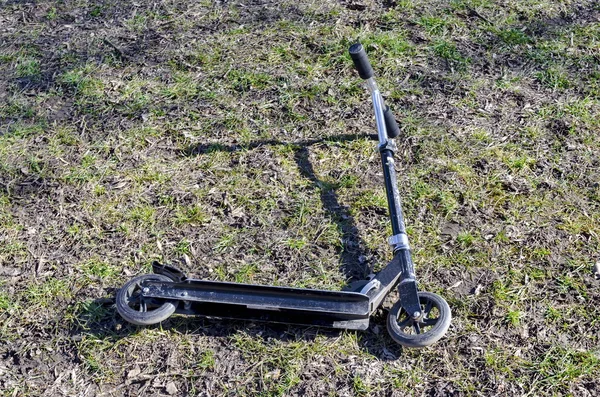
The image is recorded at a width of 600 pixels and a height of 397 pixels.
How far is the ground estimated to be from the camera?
365cm

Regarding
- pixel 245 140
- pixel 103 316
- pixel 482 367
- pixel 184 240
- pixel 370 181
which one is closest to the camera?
pixel 482 367

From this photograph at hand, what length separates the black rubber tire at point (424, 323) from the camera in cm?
347

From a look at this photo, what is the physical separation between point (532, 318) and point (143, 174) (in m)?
2.51

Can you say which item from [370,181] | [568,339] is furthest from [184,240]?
[568,339]

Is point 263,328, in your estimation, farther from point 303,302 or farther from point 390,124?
point 390,124

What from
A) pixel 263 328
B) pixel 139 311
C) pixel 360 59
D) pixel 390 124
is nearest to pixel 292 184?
pixel 390 124

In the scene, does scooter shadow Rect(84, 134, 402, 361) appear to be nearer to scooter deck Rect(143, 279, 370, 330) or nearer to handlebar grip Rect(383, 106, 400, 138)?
scooter deck Rect(143, 279, 370, 330)

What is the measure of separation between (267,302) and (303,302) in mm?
180

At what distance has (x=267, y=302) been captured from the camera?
141 inches

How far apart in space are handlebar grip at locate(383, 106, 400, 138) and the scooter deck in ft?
4.38

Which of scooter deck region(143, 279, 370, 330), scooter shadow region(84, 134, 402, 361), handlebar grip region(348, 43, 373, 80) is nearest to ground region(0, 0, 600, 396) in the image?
scooter shadow region(84, 134, 402, 361)

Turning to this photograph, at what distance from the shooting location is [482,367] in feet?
11.7

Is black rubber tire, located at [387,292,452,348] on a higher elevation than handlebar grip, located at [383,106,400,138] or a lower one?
lower

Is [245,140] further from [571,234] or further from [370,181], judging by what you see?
[571,234]
